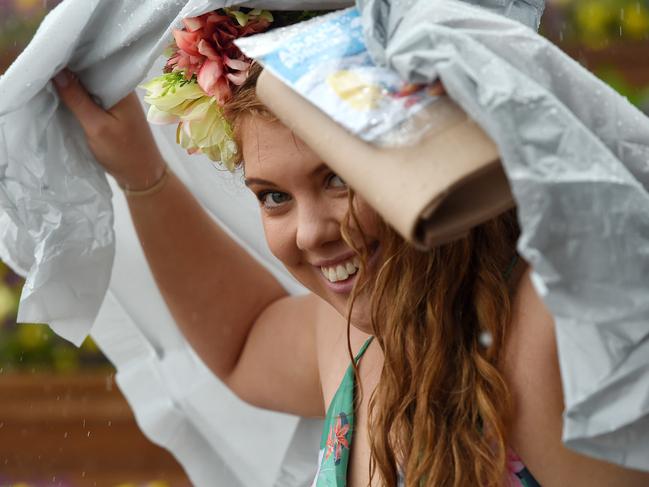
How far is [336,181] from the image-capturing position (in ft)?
4.85

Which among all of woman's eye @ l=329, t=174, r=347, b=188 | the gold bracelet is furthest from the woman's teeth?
the gold bracelet

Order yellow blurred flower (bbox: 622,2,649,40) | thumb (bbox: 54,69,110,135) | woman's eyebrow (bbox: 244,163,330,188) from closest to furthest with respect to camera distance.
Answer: woman's eyebrow (bbox: 244,163,330,188)
thumb (bbox: 54,69,110,135)
yellow blurred flower (bbox: 622,2,649,40)

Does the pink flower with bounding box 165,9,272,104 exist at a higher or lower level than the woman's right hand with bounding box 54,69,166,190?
higher

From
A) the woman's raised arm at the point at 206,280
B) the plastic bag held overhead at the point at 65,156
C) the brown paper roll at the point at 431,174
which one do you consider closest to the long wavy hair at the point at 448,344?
the brown paper roll at the point at 431,174

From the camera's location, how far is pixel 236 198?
2012 millimetres

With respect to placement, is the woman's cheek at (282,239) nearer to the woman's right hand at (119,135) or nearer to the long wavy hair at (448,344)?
the long wavy hair at (448,344)

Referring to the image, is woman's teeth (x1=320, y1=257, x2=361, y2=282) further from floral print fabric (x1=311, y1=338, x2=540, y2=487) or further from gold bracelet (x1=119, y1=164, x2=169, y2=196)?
gold bracelet (x1=119, y1=164, x2=169, y2=196)

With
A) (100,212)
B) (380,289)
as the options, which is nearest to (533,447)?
(380,289)

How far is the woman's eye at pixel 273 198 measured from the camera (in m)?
1.57

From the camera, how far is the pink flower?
5.05ft

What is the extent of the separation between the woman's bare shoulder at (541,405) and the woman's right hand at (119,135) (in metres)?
0.80

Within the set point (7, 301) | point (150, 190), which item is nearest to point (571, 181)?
point (150, 190)

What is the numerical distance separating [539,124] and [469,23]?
6.0 inches

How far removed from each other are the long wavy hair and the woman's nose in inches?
1.9
